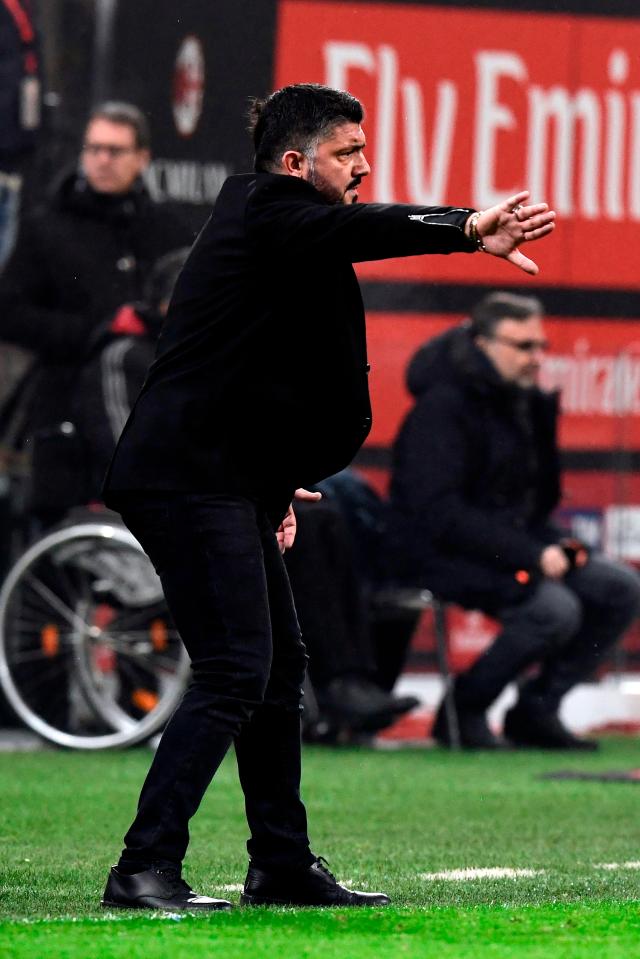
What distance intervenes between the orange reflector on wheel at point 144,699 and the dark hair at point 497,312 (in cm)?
195

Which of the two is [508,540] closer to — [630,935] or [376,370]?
[376,370]

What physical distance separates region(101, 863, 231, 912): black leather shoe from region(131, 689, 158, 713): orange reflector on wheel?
15.2ft

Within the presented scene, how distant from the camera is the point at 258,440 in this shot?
4.87 meters

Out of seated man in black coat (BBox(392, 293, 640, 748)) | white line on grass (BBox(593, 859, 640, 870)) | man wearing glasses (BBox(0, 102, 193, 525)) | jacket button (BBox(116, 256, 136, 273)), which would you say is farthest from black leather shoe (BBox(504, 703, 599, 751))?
white line on grass (BBox(593, 859, 640, 870))

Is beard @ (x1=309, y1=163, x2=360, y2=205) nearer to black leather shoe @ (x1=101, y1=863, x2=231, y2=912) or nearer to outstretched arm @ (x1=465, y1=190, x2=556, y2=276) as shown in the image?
outstretched arm @ (x1=465, y1=190, x2=556, y2=276)

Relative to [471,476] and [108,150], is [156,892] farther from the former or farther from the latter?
[108,150]

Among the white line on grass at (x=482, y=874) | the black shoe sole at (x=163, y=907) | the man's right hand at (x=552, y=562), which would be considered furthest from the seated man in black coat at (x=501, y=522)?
the black shoe sole at (x=163, y=907)

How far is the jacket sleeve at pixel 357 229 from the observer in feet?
14.8

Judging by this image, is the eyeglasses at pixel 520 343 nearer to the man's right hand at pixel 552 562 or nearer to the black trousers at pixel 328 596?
the man's right hand at pixel 552 562

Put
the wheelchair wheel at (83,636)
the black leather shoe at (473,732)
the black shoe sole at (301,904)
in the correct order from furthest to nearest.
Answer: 1. the black leather shoe at (473,732)
2. the wheelchair wheel at (83,636)
3. the black shoe sole at (301,904)

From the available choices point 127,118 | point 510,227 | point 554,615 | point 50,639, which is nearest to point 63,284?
point 127,118

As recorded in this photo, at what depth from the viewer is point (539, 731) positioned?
978 centimetres

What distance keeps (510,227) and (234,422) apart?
2.35 feet

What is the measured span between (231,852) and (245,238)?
197 centimetres
